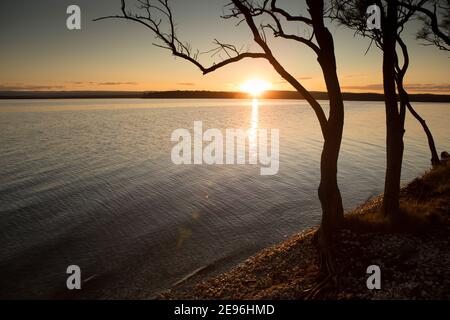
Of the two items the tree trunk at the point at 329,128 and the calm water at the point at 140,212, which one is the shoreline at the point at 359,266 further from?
the calm water at the point at 140,212

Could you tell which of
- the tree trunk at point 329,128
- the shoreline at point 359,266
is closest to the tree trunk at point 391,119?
the shoreline at point 359,266

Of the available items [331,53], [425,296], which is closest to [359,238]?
[425,296]

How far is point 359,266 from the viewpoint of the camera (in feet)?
31.0

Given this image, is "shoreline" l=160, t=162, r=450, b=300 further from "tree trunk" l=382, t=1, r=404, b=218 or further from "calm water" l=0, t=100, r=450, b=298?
"calm water" l=0, t=100, r=450, b=298

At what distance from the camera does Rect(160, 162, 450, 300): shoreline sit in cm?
850

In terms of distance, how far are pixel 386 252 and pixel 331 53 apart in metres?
6.55

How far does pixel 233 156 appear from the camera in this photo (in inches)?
1517

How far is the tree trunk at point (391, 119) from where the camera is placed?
11062 millimetres

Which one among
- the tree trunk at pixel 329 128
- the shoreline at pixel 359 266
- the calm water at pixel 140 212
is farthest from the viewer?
the calm water at pixel 140 212

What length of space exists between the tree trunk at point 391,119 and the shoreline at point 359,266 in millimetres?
701

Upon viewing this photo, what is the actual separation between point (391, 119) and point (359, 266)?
214 inches

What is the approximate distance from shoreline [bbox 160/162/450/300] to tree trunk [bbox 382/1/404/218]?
2.30ft

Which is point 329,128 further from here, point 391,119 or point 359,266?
point 359,266
